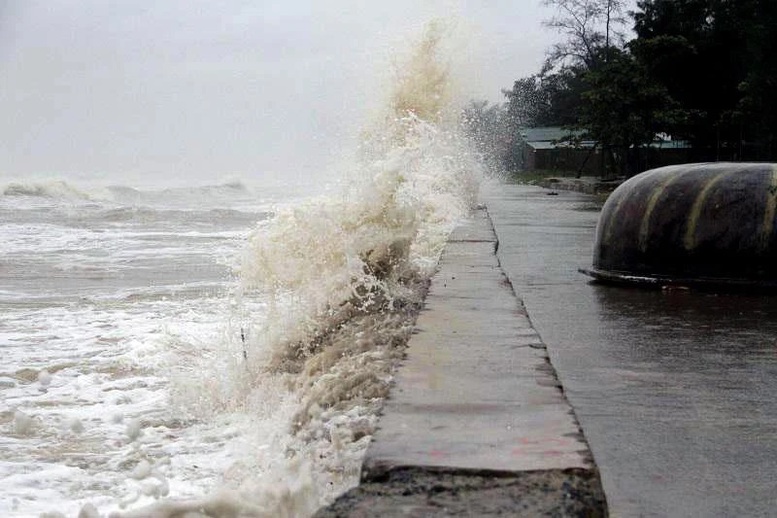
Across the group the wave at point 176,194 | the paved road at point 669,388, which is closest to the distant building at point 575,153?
the wave at point 176,194

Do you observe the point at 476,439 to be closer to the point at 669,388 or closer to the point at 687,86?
the point at 669,388

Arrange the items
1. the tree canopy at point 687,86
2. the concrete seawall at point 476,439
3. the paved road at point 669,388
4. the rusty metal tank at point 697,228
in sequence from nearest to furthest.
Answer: the concrete seawall at point 476,439
the paved road at point 669,388
the rusty metal tank at point 697,228
the tree canopy at point 687,86

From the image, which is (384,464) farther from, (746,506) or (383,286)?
(383,286)

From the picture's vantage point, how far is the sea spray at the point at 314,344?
8.55 ft

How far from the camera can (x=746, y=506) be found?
2.05m

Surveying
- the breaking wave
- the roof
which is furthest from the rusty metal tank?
the roof

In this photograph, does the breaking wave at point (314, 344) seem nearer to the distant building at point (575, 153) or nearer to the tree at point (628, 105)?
the tree at point (628, 105)

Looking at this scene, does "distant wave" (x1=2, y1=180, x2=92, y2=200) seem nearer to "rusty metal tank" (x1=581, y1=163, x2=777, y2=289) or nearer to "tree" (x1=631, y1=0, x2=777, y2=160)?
"tree" (x1=631, y1=0, x2=777, y2=160)

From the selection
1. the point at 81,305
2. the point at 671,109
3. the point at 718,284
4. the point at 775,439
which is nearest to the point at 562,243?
the point at 718,284

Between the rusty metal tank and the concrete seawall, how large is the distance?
1888 millimetres

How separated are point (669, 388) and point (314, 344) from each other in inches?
85.6

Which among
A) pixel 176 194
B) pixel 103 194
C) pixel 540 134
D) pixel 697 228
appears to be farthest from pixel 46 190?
pixel 540 134

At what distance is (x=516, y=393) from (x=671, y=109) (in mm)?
26627

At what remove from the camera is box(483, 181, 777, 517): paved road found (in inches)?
85.2
